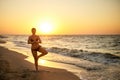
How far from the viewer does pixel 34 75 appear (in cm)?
636

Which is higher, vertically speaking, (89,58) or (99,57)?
(89,58)

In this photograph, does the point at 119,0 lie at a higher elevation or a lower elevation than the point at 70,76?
higher

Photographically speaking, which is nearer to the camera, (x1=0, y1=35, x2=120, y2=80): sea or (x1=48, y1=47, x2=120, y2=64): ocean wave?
(x1=0, y1=35, x2=120, y2=80): sea

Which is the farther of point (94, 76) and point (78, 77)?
point (94, 76)

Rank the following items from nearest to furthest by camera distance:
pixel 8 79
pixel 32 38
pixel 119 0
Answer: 1. pixel 8 79
2. pixel 32 38
3. pixel 119 0

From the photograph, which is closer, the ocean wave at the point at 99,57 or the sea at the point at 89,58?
the sea at the point at 89,58

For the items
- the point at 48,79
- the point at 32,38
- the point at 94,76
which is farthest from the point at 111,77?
the point at 32,38

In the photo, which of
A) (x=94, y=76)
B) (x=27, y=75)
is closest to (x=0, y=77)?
(x=27, y=75)

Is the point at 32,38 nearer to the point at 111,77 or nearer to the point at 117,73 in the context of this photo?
the point at 111,77

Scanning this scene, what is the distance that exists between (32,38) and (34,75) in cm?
130

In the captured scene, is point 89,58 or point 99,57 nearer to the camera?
point 89,58

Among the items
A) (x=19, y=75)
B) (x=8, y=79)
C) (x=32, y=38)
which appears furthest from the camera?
(x=32, y=38)

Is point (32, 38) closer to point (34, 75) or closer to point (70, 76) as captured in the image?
point (34, 75)

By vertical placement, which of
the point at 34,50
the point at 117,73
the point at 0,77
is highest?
the point at 34,50
